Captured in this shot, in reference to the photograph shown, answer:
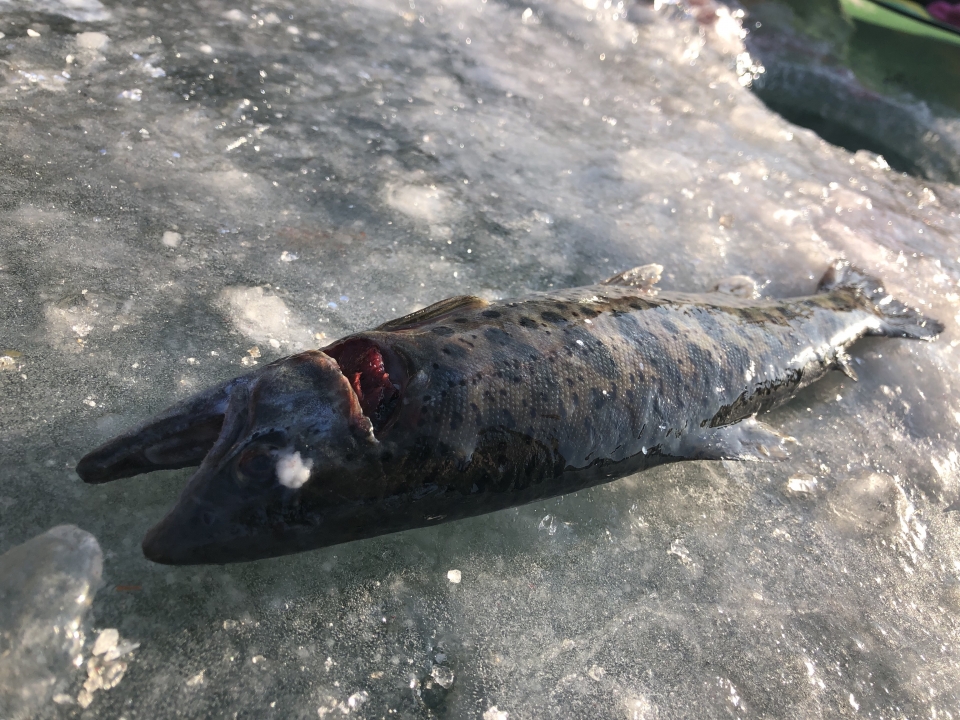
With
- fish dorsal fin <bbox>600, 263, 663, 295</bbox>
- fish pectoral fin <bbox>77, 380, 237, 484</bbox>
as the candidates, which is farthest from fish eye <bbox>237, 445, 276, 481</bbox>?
fish dorsal fin <bbox>600, 263, 663, 295</bbox>

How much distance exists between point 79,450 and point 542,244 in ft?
9.30

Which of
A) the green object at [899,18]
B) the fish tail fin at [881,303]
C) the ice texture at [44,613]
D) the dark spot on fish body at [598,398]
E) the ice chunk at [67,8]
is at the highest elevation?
the green object at [899,18]

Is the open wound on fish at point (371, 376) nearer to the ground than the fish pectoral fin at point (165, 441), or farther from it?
farther from it

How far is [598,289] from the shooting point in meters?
3.14

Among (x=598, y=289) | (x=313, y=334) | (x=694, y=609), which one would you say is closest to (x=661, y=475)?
(x=694, y=609)

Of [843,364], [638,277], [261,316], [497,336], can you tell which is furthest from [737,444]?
[261,316]

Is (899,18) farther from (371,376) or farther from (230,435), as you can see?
(230,435)

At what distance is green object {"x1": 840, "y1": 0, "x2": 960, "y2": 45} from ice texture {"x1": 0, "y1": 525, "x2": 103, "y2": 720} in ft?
38.5

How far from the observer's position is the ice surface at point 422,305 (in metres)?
2.25

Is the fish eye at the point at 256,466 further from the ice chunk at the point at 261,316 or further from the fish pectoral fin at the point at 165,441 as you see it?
the ice chunk at the point at 261,316

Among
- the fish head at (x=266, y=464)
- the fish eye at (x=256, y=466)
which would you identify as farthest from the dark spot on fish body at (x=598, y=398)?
the fish eye at (x=256, y=466)

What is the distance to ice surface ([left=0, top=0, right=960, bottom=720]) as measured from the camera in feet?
7.39

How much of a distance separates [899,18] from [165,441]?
12453 millimetres

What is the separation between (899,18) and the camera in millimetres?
10000
